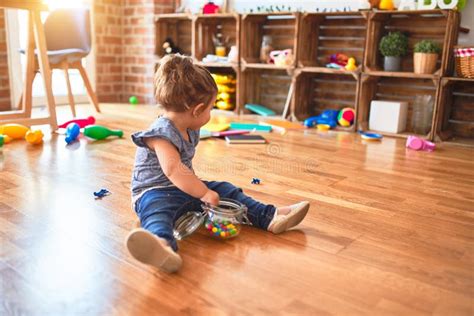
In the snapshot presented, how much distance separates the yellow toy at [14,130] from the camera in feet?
8.37

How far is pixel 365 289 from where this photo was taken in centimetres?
104

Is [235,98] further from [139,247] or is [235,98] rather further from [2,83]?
[139,247]

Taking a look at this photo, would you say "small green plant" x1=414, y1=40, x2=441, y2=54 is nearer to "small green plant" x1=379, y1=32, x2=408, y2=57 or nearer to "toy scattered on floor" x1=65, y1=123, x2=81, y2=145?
"small green plant" x1=379, y1=32, x2=408, y2=57

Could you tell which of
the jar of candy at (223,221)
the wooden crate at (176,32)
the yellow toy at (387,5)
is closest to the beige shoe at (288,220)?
the jar of candy at (223,221)

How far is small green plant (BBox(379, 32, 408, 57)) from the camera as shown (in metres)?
3.02

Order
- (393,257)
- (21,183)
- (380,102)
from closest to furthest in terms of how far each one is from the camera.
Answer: (393,257), (21,183), (380,102)

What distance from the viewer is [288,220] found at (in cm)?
135

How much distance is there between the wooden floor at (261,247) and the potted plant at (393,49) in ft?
3.51

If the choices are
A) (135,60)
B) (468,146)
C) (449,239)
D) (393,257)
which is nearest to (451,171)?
(468,146)

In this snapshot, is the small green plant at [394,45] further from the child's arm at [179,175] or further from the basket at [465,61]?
the child's arm at [179,175]

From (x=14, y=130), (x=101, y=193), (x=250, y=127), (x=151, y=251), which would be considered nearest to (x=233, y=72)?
(x=250, y=127)

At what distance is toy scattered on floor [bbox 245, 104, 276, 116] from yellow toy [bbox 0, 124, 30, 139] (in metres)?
1.72

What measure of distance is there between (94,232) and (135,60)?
3.46 metres

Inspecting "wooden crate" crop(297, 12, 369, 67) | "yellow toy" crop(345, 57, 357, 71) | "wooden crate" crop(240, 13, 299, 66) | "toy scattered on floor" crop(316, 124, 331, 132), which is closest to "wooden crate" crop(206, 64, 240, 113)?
"wooden crate" crop(240, 13, 299, 66)
